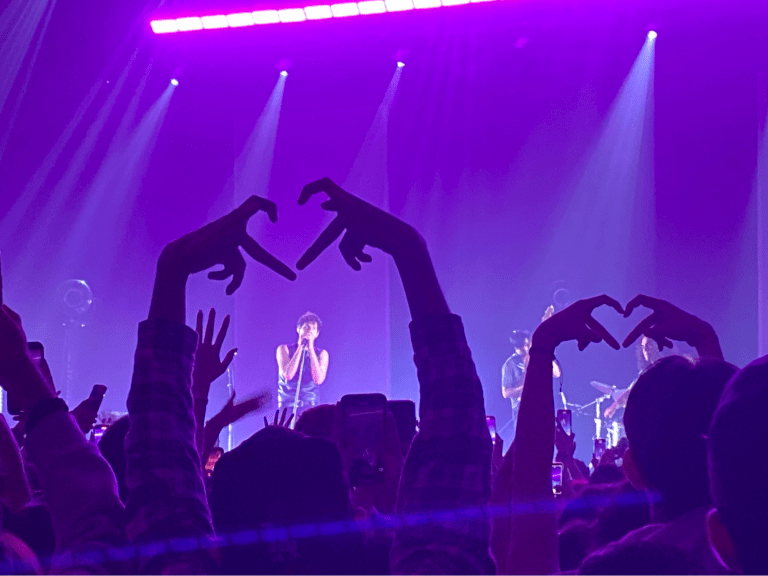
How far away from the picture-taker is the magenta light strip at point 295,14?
9.00 meters

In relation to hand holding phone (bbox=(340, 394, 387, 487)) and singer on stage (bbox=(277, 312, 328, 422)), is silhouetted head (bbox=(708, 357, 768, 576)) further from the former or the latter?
singer on stage (bbox=(277, 312, 328, 422))

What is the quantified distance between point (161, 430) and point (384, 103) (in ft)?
33.1

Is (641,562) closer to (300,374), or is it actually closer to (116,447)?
(116,447)

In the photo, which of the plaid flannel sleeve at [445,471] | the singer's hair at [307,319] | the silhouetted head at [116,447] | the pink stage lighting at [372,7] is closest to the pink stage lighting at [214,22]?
the pink stage lighting at [372,7]

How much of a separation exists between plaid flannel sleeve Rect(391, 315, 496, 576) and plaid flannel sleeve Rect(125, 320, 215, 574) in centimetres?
34

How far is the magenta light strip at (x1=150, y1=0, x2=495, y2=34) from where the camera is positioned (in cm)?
900

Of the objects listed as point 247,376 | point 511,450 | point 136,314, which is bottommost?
point 511,450

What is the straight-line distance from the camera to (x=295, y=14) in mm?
9164

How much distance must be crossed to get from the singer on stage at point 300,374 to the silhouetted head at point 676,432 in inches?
313

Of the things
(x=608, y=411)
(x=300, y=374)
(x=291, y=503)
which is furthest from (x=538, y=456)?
(x=300, y=374)

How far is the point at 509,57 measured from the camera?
33.2ft

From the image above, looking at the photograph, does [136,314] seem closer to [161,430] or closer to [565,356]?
[565,356]

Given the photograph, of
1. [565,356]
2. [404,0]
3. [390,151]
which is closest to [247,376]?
[390,151]

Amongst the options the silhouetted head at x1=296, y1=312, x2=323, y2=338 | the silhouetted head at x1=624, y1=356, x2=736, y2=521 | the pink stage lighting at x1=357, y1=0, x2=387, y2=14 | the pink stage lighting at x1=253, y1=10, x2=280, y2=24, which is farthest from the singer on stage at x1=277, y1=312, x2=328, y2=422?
the silhouetted head at x1=624, y1=356, x2=736, y2=521
